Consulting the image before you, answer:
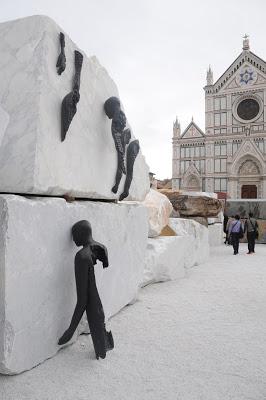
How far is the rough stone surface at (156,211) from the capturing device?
5477mm

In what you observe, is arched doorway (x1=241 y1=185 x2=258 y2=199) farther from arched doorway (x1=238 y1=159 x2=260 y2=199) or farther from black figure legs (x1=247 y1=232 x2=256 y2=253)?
black figure legs (x1=247 y1=232 x2=256 y2=253)

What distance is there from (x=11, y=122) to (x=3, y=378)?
4.92ft

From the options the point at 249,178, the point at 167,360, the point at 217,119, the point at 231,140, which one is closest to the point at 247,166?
the point at 249,178

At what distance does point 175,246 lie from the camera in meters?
5.39

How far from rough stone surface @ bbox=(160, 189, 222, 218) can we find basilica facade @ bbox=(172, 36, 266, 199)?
19.0m

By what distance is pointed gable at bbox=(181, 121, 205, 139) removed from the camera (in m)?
30.0

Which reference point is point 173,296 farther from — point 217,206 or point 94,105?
point 217,206

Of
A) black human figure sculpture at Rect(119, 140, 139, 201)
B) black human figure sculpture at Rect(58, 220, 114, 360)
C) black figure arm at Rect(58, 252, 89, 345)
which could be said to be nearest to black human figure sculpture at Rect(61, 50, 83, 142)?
black human figure sculpture at Rect(58, 220, 114, 360)

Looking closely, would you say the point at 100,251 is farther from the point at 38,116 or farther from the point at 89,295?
the point at 38,116

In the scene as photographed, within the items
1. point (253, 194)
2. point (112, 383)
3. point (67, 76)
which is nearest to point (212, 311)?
point (112, 383)

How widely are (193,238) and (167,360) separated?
4.80m

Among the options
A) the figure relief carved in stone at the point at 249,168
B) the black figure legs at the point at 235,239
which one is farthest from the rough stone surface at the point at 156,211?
the figure relief carved in stone at the point at 249,168

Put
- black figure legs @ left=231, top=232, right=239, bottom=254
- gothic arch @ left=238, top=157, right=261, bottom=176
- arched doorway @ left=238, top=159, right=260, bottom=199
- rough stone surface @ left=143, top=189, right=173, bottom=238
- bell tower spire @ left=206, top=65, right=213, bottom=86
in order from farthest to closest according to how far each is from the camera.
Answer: bell tower spire @ left=206, top=65, right=213, bottom=86 → gothic arch @ left=238, top=157, right=261, bottom=176 → arched doorway @ left=238, top=159, right=260, bottom=199 → black figure legs @ left=231, top=232, right=239, bottom=254 → rough stone surface @ left=143, top=189, right=173, bottom=238

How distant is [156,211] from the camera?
18.5ft
